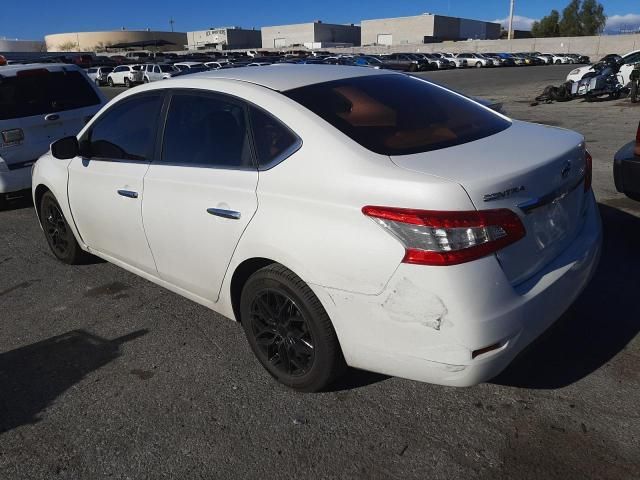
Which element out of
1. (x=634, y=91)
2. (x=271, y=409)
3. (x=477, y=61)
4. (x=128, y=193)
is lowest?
(x=477, y=61)

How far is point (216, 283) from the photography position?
10.1 ft

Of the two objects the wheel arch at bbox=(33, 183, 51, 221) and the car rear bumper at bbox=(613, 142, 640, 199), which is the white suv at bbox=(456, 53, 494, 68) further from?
the wheel arch at bbox=(33, 183, 51, 221)

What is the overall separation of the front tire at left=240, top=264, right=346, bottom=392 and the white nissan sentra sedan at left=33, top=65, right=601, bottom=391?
10 mm

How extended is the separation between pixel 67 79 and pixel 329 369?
5951 millimetres

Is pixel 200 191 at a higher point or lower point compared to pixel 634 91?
higher

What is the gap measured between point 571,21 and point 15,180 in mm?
109378

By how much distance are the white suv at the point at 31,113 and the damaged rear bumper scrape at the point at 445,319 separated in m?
5.45

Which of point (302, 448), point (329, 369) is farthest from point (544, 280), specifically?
point (302, 448)

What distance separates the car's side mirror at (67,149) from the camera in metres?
4.04

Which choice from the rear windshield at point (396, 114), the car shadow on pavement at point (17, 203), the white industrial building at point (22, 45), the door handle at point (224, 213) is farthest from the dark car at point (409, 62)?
the white industrial building at point (22, 45)

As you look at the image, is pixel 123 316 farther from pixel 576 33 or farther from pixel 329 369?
pixel 576 33

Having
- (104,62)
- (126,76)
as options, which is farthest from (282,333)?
(104,62)

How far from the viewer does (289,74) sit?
3.24 m

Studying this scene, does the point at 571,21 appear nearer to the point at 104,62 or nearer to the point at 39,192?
the point at 104,62
